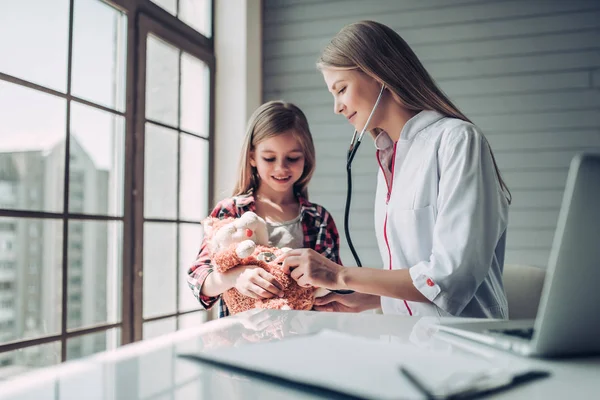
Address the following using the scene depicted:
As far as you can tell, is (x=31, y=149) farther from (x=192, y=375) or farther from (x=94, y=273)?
(x=192, y=375)

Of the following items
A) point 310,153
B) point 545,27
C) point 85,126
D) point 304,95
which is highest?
point 545,27

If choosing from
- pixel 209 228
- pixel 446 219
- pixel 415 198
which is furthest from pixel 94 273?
pixel 446 219

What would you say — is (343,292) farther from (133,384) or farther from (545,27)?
(545,27)

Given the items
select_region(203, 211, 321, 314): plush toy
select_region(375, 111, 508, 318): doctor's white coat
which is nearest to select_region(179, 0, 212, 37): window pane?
select_region(203, 211, 321, 314): plush toy

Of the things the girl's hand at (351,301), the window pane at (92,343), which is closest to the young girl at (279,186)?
the girl's hand at (351,301)

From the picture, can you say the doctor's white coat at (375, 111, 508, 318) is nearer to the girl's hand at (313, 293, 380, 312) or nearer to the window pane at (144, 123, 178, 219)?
the girl's hand at (313, 293, 380, 312)

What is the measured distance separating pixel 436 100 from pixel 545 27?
205 centimetres

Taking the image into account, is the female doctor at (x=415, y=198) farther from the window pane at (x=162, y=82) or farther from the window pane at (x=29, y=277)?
the window pane at (x=162, y=82)

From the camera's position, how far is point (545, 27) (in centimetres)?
314

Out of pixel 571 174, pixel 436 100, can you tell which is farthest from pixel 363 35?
pixel 571 174

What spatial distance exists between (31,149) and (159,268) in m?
0.97

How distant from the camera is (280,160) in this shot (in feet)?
6.12

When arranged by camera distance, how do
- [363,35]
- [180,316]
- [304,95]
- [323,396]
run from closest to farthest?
[323,396]
[363,35]
[180,316]
[304,95]

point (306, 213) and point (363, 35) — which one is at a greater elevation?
point (363, 35)
